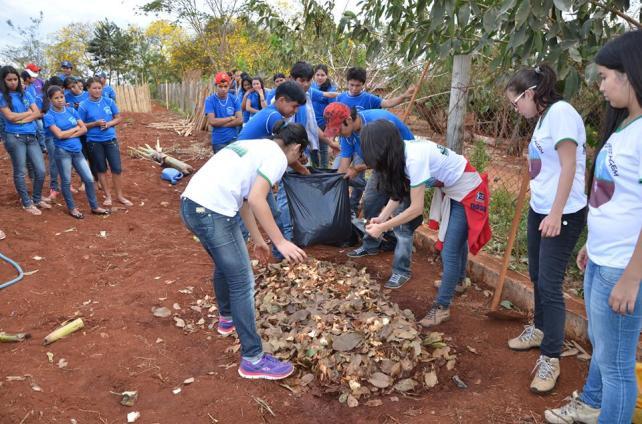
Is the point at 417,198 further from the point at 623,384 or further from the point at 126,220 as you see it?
the point at 126,220

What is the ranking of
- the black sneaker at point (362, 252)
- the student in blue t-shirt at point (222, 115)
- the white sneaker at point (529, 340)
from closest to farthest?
the white sneaker at point (529, 340), the black sneaker at point (362, 252), the student in blue t-shirt at point (222, 115)

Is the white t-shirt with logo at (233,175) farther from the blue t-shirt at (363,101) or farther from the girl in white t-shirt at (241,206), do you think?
the blue t-shirt at (363,101)

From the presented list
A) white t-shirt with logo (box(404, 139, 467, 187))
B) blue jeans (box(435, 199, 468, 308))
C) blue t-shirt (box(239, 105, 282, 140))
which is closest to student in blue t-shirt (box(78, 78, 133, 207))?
blue t-shirt (box(239, 105, 282, 140))

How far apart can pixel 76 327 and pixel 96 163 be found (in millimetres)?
3353

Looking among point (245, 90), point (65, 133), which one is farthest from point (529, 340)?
point (245, 90)

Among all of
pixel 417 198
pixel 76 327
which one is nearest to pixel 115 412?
pixel 76 327

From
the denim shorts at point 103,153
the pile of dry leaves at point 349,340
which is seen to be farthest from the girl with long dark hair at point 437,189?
the denim shorts at point 103,153

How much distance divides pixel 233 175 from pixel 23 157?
438cm

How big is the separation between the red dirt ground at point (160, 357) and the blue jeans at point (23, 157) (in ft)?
2.97

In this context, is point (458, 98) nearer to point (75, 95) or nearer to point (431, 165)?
point (431, 165)

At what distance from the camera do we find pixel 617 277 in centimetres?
162

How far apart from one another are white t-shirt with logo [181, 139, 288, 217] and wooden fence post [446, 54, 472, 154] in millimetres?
2073

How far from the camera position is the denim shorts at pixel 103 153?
231 inches

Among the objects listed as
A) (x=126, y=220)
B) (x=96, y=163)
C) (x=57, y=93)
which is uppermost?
(x=57, y=93)
